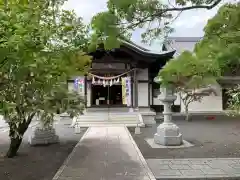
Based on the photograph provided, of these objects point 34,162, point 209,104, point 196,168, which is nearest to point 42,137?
point 34,162

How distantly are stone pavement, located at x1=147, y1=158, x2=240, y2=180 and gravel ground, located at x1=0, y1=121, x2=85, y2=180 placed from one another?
270cm

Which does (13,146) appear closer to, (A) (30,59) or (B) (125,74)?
(A) (30,59)

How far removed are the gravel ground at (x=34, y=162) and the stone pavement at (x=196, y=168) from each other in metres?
2.70

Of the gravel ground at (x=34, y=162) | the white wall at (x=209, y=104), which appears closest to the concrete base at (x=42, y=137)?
the gravel ground at (x=34, y=162)

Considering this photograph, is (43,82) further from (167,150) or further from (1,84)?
(167,150)

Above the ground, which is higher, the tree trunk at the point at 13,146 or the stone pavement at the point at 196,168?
the tree trunk at the point at 13,146

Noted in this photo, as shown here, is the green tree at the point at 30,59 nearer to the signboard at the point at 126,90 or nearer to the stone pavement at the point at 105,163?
the stone pavement at the point at 105,163

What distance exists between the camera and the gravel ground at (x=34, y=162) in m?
7.30

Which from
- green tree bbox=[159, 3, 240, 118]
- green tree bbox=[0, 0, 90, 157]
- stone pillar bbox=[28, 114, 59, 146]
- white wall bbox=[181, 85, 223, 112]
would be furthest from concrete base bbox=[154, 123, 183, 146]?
white wall bbox=[181, 85, 223, 112]

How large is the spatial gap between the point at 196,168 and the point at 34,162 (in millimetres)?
4579

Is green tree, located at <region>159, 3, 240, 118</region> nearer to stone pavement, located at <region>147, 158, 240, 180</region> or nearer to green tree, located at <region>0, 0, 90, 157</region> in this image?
green tree, located at <region>0, 0, 90, 157</region>

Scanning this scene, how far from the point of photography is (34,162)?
28.6 feet

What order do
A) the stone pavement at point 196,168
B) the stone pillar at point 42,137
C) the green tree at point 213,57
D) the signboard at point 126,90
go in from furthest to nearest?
the signboard at point 126,90 → the stone pillar at point 42,137 → the stone pavement at point 196,168 → the green tree at point 213,57

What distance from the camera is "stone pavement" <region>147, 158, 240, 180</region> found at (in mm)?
6938
